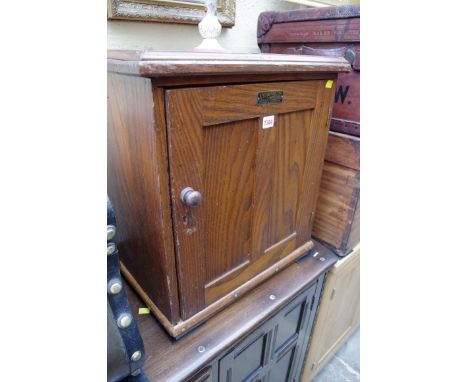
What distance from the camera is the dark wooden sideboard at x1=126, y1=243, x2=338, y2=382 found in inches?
27.0

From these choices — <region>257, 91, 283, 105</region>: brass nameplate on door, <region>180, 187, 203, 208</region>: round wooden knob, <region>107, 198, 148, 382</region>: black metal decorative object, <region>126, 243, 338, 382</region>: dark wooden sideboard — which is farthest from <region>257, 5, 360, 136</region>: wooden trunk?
<region>107, 198, 148, 382</region>: black metal decorative object

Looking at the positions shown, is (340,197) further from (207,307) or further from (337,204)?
(207,307)

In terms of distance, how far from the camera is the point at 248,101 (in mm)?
593

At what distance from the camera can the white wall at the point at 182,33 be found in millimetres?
877

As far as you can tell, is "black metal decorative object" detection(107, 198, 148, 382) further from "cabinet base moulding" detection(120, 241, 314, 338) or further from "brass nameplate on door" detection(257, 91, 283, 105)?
"brass nameplate on door" detection(257, 91, 283, 105)

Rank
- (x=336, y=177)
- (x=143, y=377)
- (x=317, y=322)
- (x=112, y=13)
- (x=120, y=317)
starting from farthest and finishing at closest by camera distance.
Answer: (x=317, y=322), (x=336, y=177), (x=112, y=13), (x=143, y=377), (x=120, y=317)

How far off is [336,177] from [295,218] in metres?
0.24

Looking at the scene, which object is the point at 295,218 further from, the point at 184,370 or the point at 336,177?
the point at 184,370

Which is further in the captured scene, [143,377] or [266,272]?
[266,272]

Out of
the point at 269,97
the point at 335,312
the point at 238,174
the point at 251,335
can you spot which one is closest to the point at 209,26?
the point at 269,97

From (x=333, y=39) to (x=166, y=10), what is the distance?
51 cm

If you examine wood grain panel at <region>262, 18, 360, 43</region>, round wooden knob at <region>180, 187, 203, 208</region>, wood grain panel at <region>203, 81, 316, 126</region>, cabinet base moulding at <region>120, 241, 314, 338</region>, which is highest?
wood grain panel at <region>262, 18, 360, 43</region>

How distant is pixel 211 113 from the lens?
538mm

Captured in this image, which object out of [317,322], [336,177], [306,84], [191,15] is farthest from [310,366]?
[191,15]
